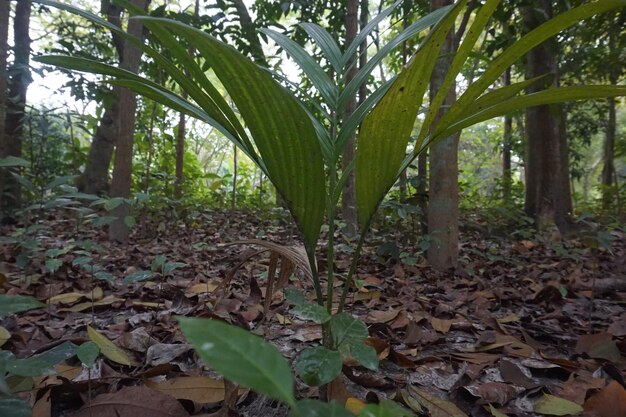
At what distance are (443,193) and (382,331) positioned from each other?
1310mm

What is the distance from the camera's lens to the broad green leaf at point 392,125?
676 mm

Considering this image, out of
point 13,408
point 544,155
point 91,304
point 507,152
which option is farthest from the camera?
point 507,152

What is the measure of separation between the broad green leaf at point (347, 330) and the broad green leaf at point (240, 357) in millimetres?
339

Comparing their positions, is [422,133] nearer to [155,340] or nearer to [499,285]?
[155,340]

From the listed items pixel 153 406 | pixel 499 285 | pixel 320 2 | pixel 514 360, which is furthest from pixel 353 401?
pixel 320 2

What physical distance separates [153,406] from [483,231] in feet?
10.4

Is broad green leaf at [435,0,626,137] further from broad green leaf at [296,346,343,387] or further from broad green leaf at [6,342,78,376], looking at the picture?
broad green leaf at [6,342,78,376]

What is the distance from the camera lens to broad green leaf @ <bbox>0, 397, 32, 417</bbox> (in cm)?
60

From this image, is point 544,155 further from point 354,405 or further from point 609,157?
point 354,405

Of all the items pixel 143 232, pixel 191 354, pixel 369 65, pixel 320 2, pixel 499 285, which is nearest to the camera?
pixel 369 65

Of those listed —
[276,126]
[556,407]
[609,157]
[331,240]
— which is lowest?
[556,407]

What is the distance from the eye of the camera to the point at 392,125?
0.74 metres

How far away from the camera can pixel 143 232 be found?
3426 millimetres

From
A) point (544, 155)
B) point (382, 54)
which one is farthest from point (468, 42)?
point (544, 155)
